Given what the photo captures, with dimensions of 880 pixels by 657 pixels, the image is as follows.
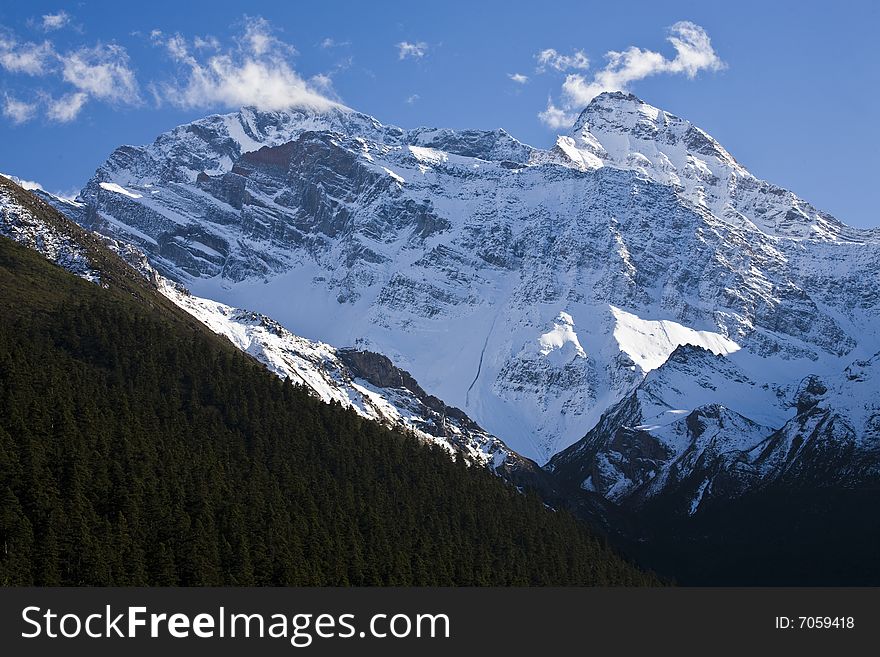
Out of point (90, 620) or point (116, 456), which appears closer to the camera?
point (90, 620)

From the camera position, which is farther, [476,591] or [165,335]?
[165,335]

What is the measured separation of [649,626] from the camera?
10444 centimetres

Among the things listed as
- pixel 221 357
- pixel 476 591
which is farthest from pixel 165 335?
pixel 476 591

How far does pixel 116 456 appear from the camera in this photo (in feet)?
479

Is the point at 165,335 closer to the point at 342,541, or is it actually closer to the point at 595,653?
the point at 342,541

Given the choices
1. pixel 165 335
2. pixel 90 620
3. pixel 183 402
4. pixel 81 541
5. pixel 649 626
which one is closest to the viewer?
pixel 90 620

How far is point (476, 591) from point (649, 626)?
92.1ft

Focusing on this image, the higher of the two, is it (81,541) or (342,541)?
(342,541)

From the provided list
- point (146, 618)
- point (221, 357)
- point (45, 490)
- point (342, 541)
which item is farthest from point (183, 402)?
point (146, 618)

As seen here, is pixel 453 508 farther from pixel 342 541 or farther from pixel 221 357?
pixel 221 357

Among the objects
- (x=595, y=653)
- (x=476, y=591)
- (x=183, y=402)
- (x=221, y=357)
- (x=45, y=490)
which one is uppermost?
(x=221, y=357)

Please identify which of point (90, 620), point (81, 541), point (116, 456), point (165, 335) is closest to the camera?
point (90, 620)

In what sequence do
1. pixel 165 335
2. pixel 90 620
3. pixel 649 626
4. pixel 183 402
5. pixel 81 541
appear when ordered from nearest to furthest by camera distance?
pixel 90 620 < pixel 649 626 < pixel 81 541 < pixel 183 402 < pixel 165 335

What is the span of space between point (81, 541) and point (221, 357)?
78.6m
